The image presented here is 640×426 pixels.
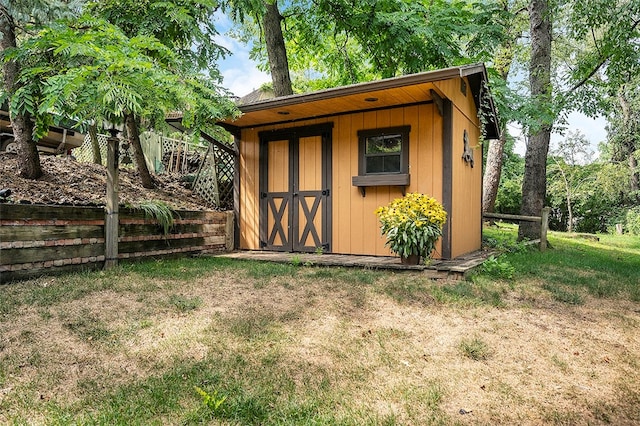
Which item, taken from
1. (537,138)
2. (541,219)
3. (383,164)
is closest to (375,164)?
(383,164)

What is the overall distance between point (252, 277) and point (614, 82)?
717 centimetres

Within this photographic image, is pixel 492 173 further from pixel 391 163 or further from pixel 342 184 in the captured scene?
pixel 342 184

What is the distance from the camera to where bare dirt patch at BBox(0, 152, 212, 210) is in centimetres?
504

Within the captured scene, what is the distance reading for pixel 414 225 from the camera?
492 cm

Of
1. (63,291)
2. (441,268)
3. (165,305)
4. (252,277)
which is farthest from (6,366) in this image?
(441,268)

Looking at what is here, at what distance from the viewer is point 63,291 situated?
369 cm

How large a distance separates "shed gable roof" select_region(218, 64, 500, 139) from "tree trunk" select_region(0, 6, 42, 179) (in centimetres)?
282

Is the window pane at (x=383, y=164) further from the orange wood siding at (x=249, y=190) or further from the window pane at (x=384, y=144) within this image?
the orange wood siding at (x=249, y=190)

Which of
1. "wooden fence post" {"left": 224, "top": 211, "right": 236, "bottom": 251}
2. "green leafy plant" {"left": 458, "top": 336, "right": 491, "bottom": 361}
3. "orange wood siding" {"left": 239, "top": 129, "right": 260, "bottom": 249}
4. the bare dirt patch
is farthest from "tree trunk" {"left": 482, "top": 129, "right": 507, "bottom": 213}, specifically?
"green leafy plant" {"left": 458, "top": 336, "right": 491, "bottom": 361}

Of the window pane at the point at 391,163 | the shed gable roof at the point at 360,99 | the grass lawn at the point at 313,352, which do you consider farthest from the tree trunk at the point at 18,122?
the window pane at the point at 391,163

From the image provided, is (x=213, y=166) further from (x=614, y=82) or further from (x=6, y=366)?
(x=614, y=82)

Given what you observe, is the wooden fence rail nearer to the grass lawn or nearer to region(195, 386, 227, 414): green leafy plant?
the grass lawn

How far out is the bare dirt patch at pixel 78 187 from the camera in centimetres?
504

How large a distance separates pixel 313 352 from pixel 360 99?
426 cm
